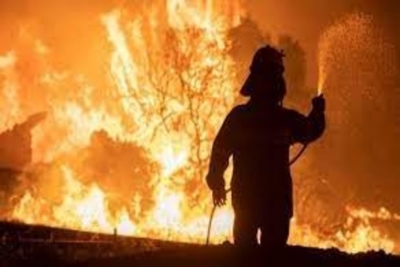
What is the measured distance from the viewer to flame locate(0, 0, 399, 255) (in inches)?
1020

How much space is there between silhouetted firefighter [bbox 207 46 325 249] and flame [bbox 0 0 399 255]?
14913 millimetres

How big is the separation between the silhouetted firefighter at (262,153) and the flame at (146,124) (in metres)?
14.9

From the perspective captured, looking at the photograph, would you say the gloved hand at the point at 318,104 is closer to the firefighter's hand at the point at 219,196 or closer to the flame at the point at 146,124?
the firefighter's hand at the point at 219,196

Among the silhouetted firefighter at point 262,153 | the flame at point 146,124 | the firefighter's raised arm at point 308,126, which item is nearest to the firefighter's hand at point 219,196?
the silhouetted firefighter at point 262,153

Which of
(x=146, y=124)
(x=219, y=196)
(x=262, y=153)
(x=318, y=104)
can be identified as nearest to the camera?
(x=262, y=153)

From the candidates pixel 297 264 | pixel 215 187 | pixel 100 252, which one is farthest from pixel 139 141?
pixel 297 264

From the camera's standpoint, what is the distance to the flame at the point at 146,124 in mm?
25906

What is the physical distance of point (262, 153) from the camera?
32.4ft

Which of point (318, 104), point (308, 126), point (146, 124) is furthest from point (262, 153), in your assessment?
point (146, 124)

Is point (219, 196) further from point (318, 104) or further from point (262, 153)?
point (318, 104)

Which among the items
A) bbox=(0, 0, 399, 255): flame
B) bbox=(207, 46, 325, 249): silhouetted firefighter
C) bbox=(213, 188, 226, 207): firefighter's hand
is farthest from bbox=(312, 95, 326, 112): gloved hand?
bbox=(0, 0, 399, 255): flame

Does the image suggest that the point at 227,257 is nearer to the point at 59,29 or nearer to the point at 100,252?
the point at 100,252

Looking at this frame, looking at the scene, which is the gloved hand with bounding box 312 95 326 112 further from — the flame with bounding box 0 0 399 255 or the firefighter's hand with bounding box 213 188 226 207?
the flame with bounding box 0 0 399 255

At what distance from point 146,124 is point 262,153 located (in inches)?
733
